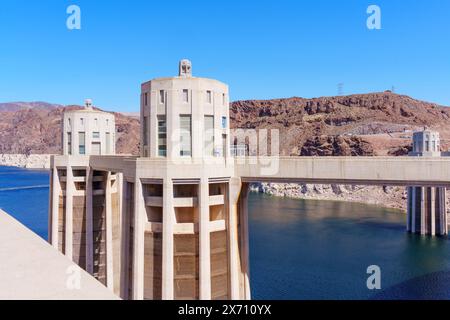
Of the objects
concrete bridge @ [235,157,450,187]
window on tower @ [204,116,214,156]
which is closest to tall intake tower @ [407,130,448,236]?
concrete bridge @ [235,157,450,187]

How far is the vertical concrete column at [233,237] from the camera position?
908 inches

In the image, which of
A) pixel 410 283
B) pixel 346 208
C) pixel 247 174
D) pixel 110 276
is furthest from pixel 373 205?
pixel 247 174

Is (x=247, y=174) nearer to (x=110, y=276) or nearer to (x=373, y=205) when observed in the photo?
(x=110, y=276)

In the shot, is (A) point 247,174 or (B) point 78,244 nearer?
(A) point 247,174

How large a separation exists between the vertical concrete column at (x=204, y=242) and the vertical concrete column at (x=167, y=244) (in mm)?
1781

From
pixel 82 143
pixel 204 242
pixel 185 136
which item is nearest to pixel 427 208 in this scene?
pixel 82 143

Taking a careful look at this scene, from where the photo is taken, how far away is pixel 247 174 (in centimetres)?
2380

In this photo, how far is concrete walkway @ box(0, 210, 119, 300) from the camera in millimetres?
6570

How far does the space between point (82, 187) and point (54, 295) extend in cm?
3995

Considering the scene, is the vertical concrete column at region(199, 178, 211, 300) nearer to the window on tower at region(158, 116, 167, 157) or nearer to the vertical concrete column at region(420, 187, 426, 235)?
the window on tower at region(158, 116, 167, 157)

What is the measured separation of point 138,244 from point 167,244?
2022 mm

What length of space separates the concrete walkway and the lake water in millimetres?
41355

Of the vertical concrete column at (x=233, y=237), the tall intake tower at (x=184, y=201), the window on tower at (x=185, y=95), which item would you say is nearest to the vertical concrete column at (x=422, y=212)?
the tall intake tower at (x=184, y=201)

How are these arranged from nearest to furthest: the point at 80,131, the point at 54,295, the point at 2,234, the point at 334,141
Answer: the point at 54,295
the point at 2,234
the point at 80,131
the point at 334,141
